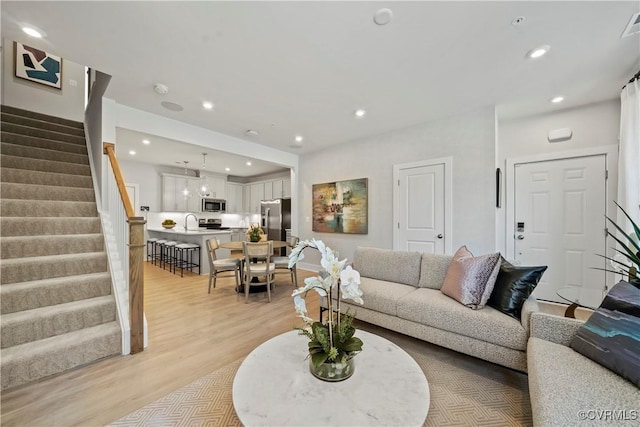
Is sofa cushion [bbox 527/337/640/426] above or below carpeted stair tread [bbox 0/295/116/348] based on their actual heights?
above

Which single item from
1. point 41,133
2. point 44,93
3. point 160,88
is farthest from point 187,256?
point 44,93

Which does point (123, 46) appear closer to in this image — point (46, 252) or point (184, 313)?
point (46, 252)

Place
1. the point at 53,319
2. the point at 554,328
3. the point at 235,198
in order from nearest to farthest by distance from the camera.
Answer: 1. the point at 554,328
2. the point at 53,319
3. the point at 235,198

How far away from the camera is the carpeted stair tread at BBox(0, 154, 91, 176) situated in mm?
3125

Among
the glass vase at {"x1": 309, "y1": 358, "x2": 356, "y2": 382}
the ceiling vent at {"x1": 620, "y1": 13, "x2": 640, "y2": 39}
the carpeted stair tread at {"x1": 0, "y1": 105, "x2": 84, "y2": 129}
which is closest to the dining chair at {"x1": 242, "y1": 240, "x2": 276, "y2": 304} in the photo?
the glass vase at {"x1": 309, "y1": 358, "x2": 356, "y2": 382}

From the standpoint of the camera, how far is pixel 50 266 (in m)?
2.43

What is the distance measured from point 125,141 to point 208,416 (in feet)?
17.4

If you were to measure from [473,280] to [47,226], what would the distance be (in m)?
4.45

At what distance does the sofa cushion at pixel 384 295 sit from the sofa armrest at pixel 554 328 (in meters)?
1.02

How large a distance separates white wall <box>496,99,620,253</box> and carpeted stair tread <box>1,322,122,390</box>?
185 inches

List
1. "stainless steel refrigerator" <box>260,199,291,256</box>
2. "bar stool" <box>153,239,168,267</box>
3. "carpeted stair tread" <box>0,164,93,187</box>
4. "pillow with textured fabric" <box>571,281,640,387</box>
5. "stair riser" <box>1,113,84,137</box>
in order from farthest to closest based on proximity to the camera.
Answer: "stainless steel refrigerator" <box>260,199,291,256</box>
"bar stool" <box>153,239,168,267</box>
"stair riser" <box>1,113,84,137</box>
"carpeted stair tread" <box>0,164,93,187</box>
"pillow with textured fabric" <box>571,281,640,387</box>

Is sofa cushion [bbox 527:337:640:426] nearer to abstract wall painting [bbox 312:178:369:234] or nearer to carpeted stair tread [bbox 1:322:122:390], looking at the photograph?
carpeted stair tread [bbox 1:322:122:390]

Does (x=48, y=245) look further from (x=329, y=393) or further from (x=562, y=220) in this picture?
(x=562, y=220)

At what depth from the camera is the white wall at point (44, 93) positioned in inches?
173
